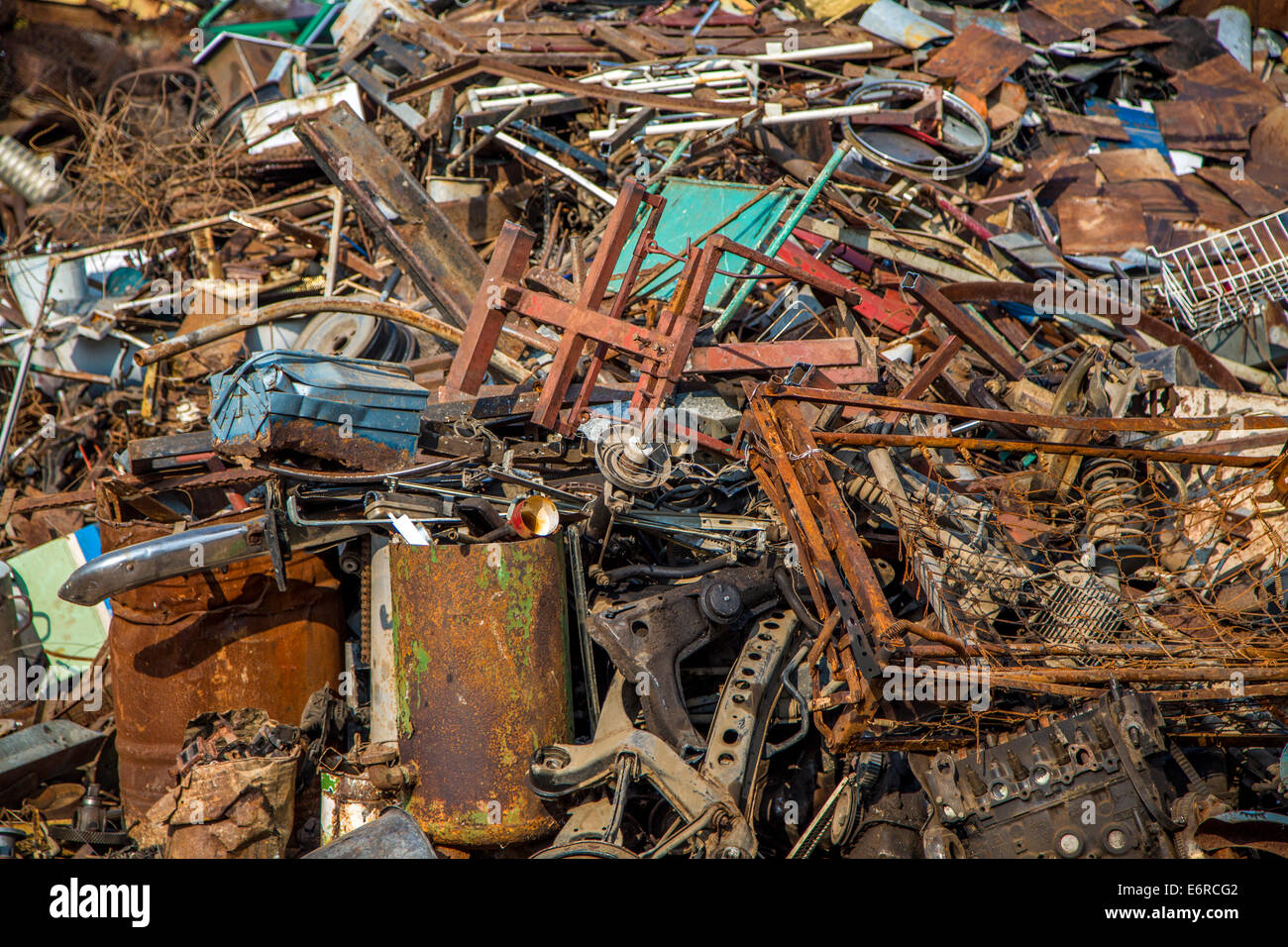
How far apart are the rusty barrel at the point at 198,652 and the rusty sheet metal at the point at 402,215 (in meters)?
1.90

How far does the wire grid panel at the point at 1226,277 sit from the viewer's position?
5.69 m

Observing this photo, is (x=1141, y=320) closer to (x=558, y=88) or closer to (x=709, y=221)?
(x=709, y=221)

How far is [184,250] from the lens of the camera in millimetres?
7156

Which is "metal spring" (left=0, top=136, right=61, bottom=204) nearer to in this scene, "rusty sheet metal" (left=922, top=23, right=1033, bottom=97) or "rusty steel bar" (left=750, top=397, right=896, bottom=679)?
"rusty sheet metal" (left=922, top=23, right=1033, bottom=97)

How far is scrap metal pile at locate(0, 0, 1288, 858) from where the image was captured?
327 cm

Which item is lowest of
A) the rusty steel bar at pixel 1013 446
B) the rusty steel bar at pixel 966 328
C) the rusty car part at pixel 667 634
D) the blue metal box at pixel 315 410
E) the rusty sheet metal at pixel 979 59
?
the rusty car part at pixel 667 634

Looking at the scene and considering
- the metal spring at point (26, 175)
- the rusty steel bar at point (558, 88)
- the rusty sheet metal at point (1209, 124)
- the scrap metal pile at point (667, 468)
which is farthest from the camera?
the metal spring at point (26, 175)

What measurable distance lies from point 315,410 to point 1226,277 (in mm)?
5583

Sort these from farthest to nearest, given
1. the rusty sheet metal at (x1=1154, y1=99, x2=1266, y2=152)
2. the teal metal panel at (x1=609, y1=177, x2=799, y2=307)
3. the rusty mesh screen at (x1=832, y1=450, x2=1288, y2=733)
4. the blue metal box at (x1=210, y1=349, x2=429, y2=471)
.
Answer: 1. the rusty sheet metal at (x1=1154, y1=99, x2=1266, y2=152)
2. the teal metal panel at (x1=609, y1=177, x2=799, y2=307)
3. the blue metal box at (x1=210, y1=349, x2=429, y2=471)
4. the rusty mesh screen at (x1=832, y1=450, x2=1288, y2=733)

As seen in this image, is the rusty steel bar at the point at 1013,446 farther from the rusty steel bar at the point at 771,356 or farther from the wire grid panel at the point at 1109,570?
the rusty steel bar at the point at 771,356

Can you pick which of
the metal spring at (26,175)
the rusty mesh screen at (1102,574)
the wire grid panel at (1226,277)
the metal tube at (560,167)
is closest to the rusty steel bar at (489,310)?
the rusty mesh screen at (1102,574)

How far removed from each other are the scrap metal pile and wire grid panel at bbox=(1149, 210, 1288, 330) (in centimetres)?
5

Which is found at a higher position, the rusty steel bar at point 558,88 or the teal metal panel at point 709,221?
the rusty steel bar at point 558,88

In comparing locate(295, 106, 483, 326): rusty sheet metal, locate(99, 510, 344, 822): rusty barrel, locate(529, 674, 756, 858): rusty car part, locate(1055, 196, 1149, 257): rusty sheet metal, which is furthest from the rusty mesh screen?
locate(99, 510, 344, 822): rusty barrel
